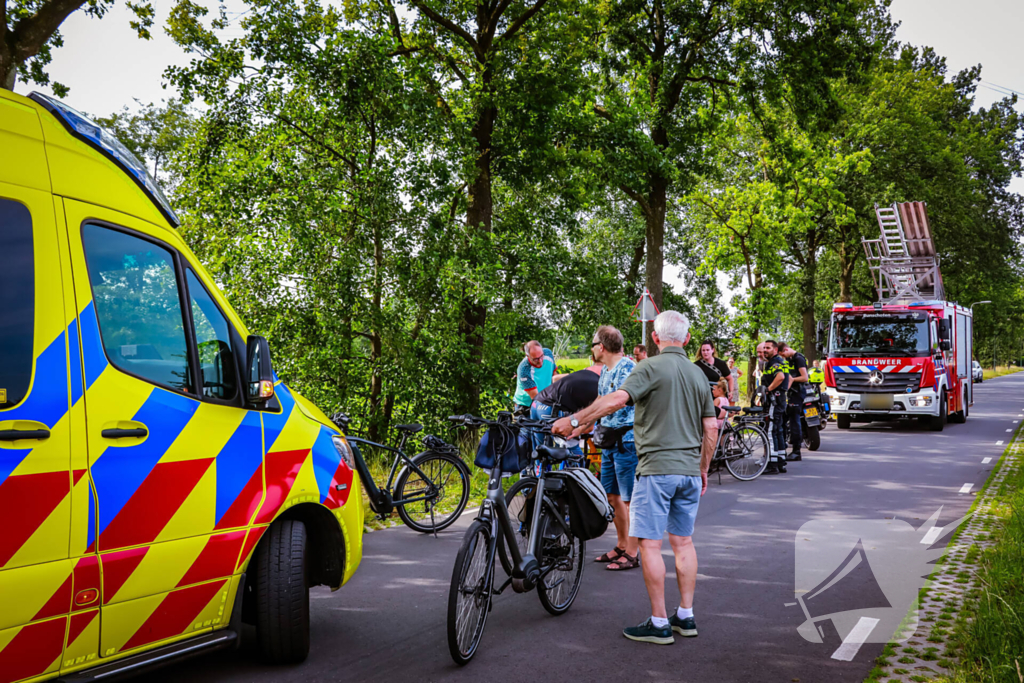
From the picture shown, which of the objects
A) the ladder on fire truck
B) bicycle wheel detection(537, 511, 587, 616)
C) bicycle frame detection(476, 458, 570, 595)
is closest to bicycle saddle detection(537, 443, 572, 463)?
bicycle frame detection(476, 458, 570, 595)

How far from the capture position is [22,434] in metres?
2.91

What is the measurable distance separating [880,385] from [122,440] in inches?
717

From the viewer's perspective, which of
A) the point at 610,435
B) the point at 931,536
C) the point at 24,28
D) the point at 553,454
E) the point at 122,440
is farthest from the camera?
the point at 24,28

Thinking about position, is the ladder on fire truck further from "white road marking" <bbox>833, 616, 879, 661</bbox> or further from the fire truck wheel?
"white road marking" <bbox>833, 616, 879, 661</bbox>

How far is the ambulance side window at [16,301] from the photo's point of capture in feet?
9.69

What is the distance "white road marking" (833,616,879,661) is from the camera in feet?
14.8

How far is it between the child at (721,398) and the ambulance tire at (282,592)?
26.1ft

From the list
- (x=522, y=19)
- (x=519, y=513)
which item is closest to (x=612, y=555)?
(x=519, y=513)

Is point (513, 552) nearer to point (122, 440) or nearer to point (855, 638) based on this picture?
point (855, 638)

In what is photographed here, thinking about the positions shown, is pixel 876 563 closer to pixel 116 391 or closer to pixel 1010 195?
pixel 116 391

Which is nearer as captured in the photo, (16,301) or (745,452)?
(16,301)

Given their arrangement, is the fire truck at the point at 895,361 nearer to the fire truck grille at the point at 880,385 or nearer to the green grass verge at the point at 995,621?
the fire truck grille at the point at 880,385

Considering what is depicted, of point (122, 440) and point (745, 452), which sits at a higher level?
point (122, 440)

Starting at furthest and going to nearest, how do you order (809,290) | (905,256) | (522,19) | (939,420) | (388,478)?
1. (809,290)
2. (905,256)
3. (939,420)
4. (522,19)
5. (388,478)
